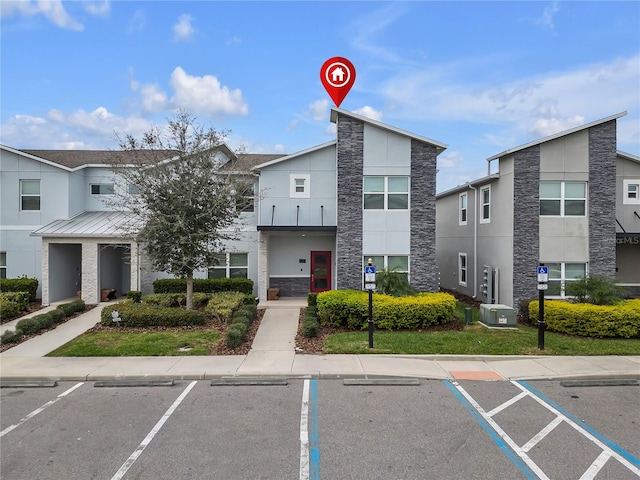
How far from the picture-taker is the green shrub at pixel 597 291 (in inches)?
527

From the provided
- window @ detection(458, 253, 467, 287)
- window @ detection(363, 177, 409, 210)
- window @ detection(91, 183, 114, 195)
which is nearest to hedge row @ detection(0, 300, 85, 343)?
window @ detection(91, 183, 114, 195)

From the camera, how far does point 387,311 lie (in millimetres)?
13055

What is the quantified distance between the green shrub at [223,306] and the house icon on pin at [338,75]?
33.6 ft

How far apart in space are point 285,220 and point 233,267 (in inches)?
144

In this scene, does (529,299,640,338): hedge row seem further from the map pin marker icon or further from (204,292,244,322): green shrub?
the map pin marker icon

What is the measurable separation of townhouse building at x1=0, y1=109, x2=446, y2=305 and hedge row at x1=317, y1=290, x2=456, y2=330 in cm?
294

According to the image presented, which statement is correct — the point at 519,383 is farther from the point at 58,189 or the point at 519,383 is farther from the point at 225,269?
the point at 58,189

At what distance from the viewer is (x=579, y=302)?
1403 cm

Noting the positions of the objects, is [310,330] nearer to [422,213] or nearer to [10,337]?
[422,213]

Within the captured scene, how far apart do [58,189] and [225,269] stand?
869 centimetres

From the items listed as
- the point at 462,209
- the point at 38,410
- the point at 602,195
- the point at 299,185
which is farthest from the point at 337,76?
the point at 38,410

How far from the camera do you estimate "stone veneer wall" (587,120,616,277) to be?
16.3m

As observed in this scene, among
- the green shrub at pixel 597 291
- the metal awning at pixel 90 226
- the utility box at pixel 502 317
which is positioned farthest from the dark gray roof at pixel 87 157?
the green shrub at pixel 597 291

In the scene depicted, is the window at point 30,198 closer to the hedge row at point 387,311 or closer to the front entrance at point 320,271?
the front entrance at point 320,271
